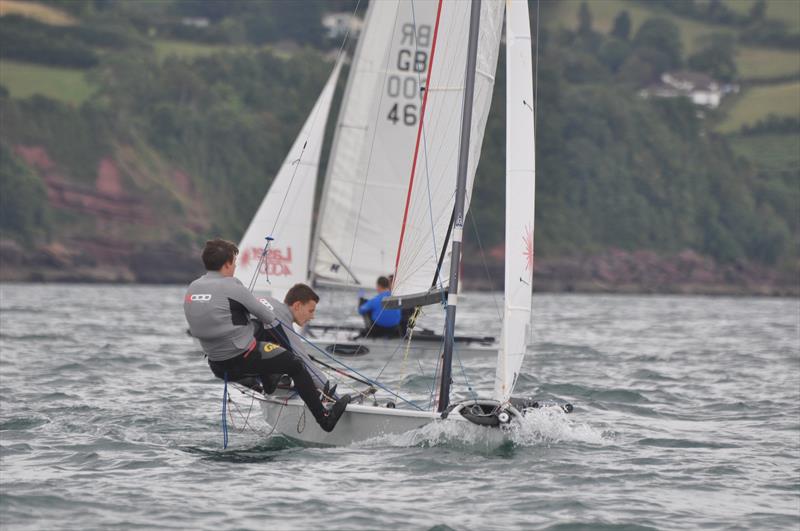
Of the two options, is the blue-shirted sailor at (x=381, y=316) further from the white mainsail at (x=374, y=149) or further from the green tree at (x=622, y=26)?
the green tree at (x=622, y=26)

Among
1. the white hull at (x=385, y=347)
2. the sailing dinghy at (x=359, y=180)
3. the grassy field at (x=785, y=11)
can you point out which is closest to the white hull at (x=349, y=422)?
the white hull at (x=385, y=347)

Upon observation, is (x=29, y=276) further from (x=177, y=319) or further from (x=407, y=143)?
(x=407, y=143)

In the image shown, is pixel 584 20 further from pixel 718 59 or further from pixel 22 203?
pixel 22 203

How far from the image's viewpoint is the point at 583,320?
127 ft

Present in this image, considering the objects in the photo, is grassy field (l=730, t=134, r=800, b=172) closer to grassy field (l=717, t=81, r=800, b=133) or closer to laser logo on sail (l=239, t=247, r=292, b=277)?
grassy field (l=717, t=81, r=800, b=133)

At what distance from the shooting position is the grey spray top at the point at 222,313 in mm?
10227

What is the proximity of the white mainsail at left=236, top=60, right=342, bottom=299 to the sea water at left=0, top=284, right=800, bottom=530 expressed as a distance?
2.95 m

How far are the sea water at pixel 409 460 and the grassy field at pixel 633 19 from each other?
3916 inches

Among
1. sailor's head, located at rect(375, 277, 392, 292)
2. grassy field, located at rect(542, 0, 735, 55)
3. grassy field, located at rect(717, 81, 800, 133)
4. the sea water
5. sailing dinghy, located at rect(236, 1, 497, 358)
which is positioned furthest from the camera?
grassy field, located at rect(542, 0, 735, 55)

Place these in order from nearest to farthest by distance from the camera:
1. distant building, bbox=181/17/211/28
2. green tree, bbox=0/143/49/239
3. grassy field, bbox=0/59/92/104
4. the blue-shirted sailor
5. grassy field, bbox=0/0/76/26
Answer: the blue-shirted sailor → green tree, bbox=0/143/49/239 → grassy field, bbox=0/59/92/104 → grassy field, bbox=0/0/76/26 → distant building, bbox=181/17/211/28

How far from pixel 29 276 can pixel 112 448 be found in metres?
62.6

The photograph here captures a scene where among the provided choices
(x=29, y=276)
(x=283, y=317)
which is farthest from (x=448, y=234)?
(x=29, y=276)

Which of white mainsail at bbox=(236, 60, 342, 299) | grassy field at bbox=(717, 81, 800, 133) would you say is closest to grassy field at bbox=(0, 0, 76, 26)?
grassy field at bbox=(717, 81, 800, 133)

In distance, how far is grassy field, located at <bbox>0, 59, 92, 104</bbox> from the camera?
8525 centimetres
